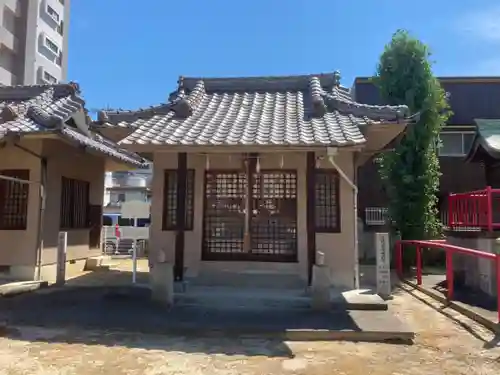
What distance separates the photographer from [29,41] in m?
37.0

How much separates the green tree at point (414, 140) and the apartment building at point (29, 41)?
30.6m

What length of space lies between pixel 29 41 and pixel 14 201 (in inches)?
1229

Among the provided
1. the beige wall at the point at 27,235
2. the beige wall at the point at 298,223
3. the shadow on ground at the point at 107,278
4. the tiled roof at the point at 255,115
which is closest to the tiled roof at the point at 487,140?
the tiled roof at the point at 255,115

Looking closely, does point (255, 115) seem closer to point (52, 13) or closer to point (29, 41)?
point (29, 41)

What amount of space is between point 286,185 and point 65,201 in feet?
23.9

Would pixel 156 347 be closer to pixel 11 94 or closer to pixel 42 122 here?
pixel 42 122

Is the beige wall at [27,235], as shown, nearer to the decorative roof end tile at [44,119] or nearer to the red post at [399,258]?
the decorative roof end tile at [44,119]

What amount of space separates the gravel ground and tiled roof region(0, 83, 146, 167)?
5.40 metres

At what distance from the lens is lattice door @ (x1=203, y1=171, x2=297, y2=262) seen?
952 centimetres

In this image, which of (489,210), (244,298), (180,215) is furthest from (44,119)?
(489,210)

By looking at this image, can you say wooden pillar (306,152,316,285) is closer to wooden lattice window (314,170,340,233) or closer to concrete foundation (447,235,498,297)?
wooden lattice window (314,170,340,233)

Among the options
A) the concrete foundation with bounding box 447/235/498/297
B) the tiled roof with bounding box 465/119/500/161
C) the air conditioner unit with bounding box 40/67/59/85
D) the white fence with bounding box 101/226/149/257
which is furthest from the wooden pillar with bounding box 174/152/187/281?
the air conditioner unit with bounding box 40/67/59/85

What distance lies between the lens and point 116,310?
26.3 feet

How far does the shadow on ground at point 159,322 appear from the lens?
6.40m
